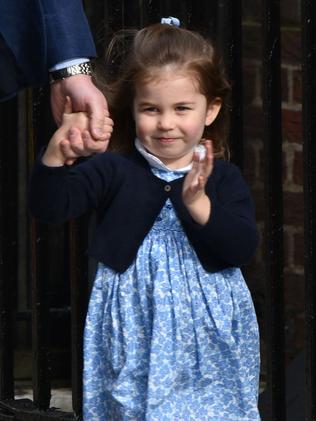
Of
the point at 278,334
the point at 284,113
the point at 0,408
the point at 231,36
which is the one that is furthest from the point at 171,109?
the point at 284,113

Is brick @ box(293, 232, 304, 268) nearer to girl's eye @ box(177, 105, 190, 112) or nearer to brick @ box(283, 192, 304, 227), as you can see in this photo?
brick @ box(283, 192, 304, 227)

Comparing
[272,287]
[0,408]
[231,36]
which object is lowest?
[0,408]

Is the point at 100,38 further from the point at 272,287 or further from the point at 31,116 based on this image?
the point at 272,287

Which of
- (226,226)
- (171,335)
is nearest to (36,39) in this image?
(226,226)

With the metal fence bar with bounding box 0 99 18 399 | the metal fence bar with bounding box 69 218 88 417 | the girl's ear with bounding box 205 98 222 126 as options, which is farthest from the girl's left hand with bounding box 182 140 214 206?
the metal fence bar with bounding box 0 99 18 399

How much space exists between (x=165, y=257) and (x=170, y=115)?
33cm

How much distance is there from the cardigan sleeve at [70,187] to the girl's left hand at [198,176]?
0.26 m

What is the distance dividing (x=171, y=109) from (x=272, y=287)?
57cm

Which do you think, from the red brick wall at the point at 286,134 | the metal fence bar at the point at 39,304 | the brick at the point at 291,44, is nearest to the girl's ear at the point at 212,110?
the metal fence bar at the point at 39,304

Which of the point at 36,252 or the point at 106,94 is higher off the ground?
the point at 106,94

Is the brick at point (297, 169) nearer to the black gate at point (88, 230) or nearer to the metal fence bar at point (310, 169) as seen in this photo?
the black gate at point (88, 230)

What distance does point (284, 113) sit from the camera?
15.4 feet

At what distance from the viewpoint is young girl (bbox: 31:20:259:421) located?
10.1ft

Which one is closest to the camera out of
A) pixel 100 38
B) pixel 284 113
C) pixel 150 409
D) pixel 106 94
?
pixel 150 409
